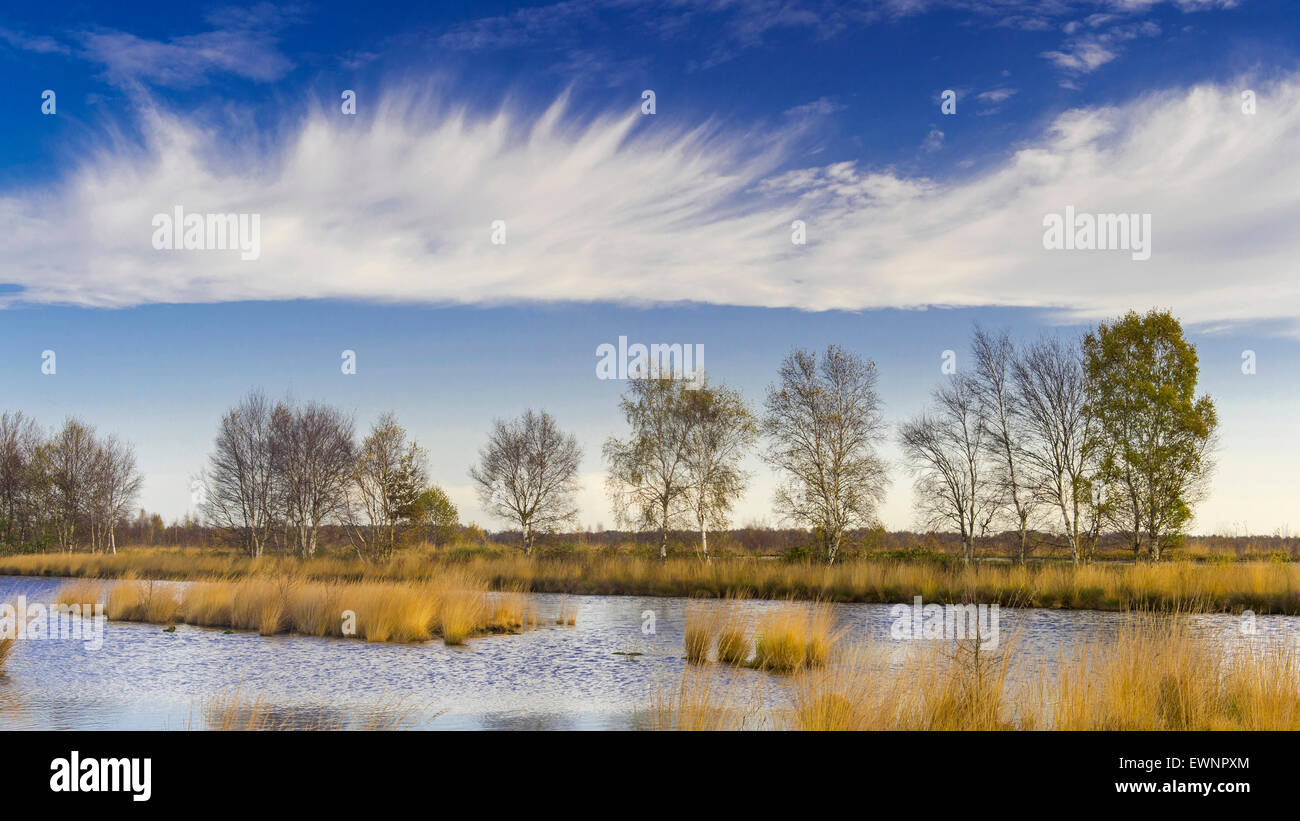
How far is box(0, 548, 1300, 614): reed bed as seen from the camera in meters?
21.7

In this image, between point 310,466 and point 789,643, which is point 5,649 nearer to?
point 789,643

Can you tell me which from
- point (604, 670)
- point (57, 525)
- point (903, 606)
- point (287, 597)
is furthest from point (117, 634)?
point (57, 525)

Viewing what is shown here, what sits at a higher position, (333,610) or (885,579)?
(333,610)

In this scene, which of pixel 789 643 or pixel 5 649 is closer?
pixel 5 649

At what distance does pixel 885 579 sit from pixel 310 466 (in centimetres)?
3754

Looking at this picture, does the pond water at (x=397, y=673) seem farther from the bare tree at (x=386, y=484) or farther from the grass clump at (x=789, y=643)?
the bare tree at (x=386, y=484)

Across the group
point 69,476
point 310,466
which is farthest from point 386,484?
point 69,476

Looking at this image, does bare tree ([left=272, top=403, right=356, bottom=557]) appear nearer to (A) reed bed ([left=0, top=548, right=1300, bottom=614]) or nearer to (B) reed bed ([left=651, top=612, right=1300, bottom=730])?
(A) reed bed ([left=0, top=548, right=1300, bottom=614])

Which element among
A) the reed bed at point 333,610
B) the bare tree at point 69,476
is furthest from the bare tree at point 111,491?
the reed bed at point 333,610

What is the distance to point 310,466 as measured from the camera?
4972cm

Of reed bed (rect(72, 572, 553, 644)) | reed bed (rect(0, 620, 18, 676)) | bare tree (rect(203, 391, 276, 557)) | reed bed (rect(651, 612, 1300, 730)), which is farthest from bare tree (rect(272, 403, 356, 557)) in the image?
reed bed (rect(651, 612, 1300, 730))
